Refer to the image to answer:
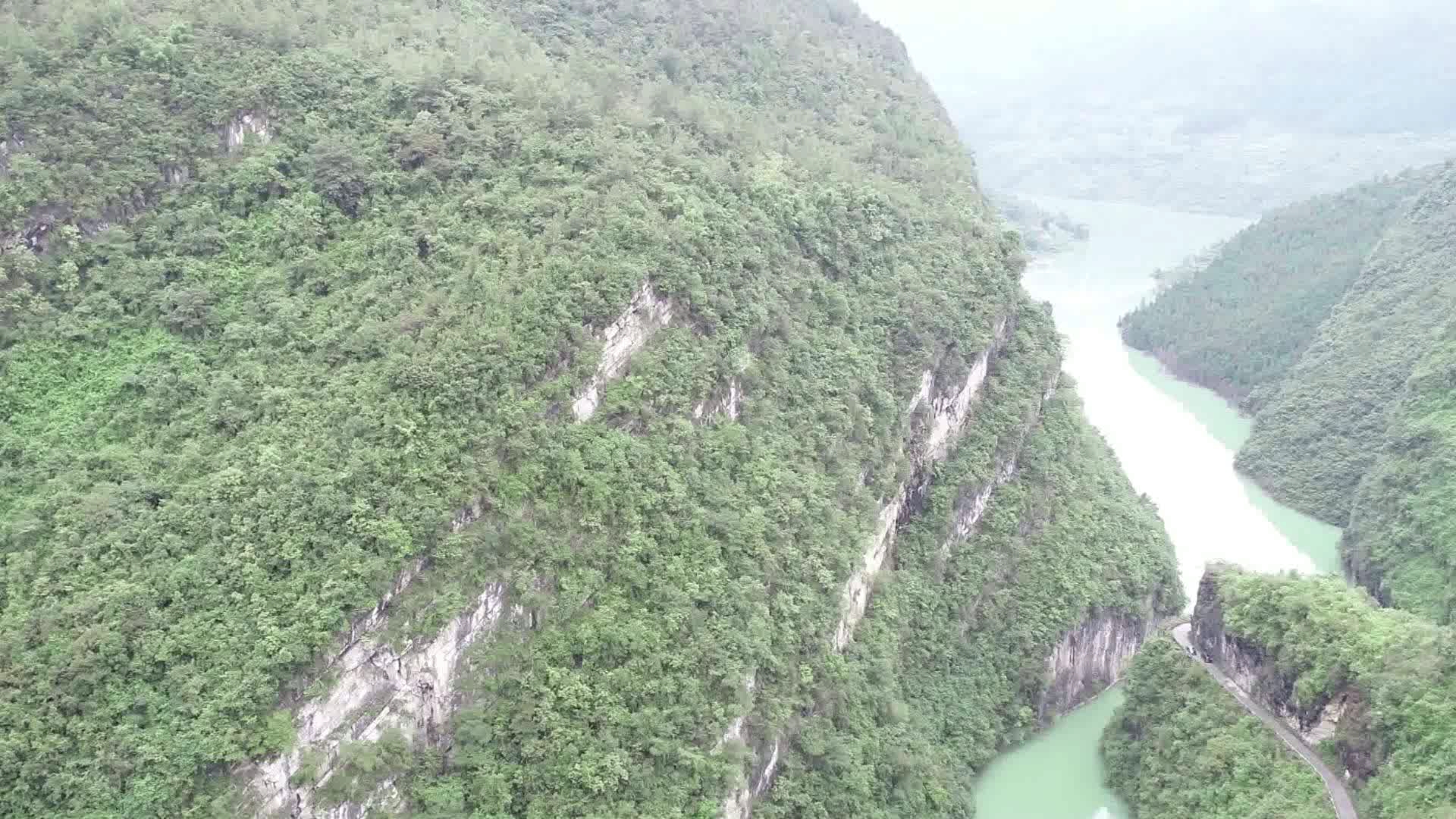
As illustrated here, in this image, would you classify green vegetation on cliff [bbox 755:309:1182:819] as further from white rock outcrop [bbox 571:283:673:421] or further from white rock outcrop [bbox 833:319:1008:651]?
white rock outcrop [bbox 571:283:673:421]

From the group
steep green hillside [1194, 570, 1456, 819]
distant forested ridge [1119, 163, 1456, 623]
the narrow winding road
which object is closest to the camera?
steep green hillside [1194, 570, 1456, 819]

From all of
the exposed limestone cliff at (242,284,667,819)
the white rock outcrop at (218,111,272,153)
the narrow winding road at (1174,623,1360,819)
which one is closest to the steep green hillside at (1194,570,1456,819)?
the narrow winding road at (1174,623,1360,819)

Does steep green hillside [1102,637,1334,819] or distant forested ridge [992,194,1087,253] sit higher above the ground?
steep green hillside [1102,637,1334,819]

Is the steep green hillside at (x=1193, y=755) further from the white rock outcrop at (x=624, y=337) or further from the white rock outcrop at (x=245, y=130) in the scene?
the white rock outcrop at (x=245, y=130)

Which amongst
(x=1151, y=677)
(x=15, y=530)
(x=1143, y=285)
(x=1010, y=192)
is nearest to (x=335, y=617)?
(x=15, y=530)

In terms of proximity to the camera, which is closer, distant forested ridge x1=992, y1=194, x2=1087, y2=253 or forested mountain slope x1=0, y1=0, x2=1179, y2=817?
forested mountain slope x1=0, y1=0, x2=1179, y2=817

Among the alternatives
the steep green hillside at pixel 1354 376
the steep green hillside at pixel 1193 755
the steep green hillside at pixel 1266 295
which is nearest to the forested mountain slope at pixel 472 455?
the steep green hillside at pixel 1193 755

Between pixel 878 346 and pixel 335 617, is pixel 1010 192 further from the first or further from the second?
pixel 335 617
